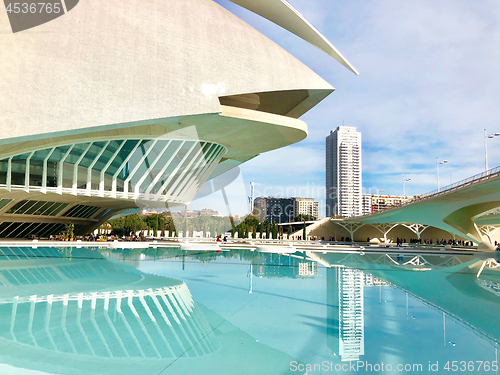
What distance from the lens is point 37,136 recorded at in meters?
13.5

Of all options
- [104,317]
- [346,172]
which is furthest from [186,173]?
[346,172]

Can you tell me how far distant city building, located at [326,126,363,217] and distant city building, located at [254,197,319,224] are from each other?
14878mm

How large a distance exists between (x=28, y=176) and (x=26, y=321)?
53.6 ft

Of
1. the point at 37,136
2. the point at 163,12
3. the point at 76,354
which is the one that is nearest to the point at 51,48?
the point at 37,136

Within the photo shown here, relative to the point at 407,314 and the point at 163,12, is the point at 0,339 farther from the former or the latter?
the point at 163,12

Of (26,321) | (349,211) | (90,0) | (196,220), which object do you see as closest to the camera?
(26,321)

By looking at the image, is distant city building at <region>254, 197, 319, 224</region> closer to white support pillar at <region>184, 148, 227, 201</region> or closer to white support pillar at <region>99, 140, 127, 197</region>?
white support pillar at <region>184, 148, 227, 201</region>

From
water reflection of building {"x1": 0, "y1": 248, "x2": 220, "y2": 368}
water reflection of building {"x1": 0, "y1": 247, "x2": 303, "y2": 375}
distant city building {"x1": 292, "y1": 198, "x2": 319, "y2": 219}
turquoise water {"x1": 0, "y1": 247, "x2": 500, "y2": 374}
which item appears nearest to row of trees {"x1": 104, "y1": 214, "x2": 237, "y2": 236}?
water reflection of building {"x1": 0, "y1": 248, "x2": 220, "y2": 368}

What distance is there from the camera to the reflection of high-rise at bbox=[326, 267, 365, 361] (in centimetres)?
479

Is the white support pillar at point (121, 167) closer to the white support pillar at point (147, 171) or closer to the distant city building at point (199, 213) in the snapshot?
the white support pillar at point (147, 171)

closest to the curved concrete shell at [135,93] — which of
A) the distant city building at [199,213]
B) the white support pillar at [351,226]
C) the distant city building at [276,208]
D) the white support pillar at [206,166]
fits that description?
the white support pillar at [206,166]

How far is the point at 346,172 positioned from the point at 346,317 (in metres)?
119

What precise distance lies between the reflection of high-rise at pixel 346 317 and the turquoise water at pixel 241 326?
2 cm

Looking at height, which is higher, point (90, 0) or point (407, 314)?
point (90, 0)
